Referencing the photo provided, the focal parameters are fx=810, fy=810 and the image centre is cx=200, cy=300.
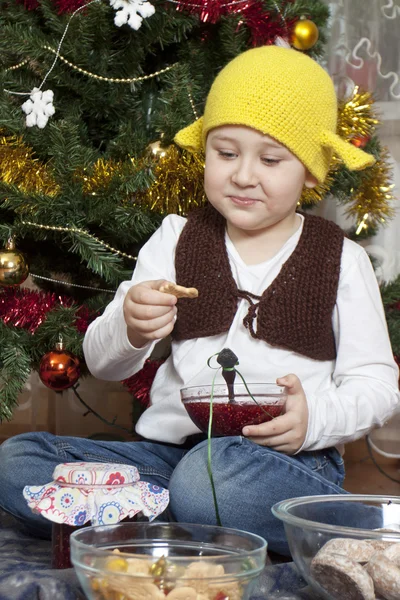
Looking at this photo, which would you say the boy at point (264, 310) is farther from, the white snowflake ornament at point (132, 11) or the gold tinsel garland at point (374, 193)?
the gold tinsel garland at point (374, 193)

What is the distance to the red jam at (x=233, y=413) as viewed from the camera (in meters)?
1.03

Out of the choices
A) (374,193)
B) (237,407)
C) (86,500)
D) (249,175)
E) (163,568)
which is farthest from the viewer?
(374,193)

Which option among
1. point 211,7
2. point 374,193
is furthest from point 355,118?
point 211,7

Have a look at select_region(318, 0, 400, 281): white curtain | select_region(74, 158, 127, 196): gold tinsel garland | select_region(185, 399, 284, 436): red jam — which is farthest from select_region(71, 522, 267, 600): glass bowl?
select_region(318, 0, 400, 281): white curtain

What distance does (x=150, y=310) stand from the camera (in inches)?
40.9

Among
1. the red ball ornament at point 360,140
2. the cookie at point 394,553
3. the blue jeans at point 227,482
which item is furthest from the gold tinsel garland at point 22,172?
the cookie at point 394,553

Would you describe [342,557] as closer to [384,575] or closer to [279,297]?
[384,575]

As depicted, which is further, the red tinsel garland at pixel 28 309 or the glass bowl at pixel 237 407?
the red tinsel garland at pixel 28 309

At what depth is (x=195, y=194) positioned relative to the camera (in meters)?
1.51

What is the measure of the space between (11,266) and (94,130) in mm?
364

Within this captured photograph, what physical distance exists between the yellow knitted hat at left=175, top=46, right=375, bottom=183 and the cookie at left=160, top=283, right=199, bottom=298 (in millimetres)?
295

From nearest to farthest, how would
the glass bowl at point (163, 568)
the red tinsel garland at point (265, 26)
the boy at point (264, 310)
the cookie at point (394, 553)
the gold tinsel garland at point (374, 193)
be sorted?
1. the glass bowl at point (163, 568)
2. the cookie at point (394, 553)
3. the boy at point (264, 310)
4. the red tinsel garland at point (265, 26)
5. the gold tinsel garland at point (374, 193)

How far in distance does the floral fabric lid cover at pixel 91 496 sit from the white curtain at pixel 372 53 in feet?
3.83

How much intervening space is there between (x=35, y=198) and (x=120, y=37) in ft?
1.19
